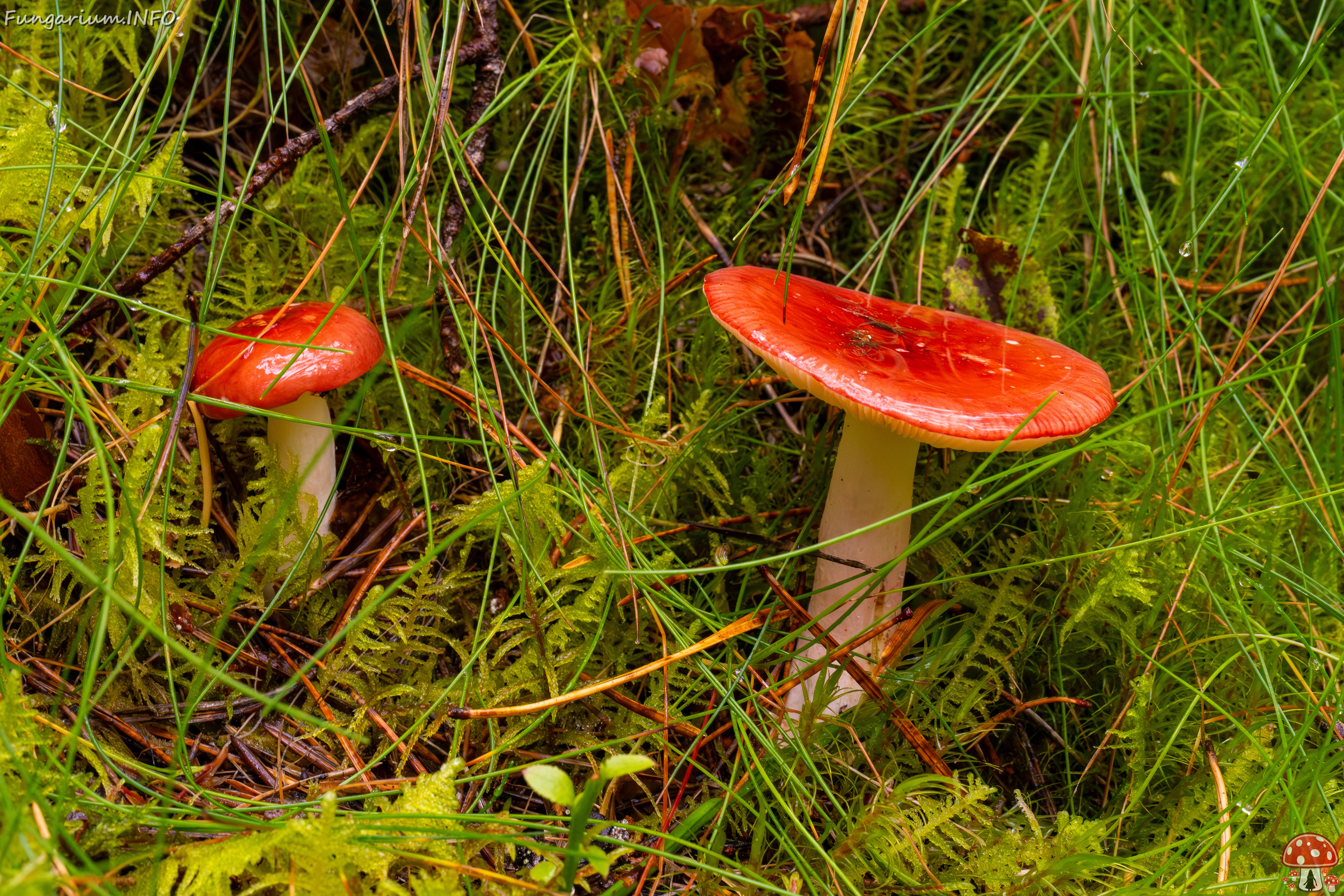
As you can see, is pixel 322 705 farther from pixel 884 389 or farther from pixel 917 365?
pixel 917 365

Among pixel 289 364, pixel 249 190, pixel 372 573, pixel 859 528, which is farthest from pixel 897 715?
pixel 249 190

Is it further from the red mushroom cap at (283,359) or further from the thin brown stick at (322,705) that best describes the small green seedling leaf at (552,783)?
the red mushroom cap at (283,359)

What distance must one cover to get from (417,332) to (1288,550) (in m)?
2.26

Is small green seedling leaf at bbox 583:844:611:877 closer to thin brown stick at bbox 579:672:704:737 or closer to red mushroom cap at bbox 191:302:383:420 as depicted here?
thin brown stick at bbox 579:672:704:737

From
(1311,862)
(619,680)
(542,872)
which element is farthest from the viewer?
(619,680)

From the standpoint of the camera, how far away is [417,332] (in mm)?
2199

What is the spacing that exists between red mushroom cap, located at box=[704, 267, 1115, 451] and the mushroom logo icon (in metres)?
0.84

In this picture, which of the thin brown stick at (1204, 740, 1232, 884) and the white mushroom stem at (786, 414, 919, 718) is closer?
the thin brown stick at (1204, 740, 1232, 884)

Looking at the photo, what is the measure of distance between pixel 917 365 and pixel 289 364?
1224 millimetres

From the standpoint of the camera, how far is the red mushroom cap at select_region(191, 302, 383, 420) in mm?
1671

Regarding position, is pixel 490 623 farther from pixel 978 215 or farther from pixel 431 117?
pixel 978 215

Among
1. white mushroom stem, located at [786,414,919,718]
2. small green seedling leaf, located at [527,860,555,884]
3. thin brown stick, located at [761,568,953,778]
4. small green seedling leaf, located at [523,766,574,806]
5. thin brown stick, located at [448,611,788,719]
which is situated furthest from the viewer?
white mushroom stem, located at [786,414,919,718]

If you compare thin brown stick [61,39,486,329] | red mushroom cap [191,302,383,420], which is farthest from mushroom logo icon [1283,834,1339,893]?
thin brown stick [61,39,486,329]

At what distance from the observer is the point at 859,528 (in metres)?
1.90
